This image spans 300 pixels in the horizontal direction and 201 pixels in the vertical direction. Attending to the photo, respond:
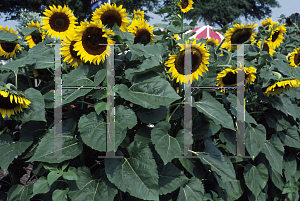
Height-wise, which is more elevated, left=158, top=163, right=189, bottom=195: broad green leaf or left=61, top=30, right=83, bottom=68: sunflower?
left=61, top=30, right=83, bottom=68: sunflower

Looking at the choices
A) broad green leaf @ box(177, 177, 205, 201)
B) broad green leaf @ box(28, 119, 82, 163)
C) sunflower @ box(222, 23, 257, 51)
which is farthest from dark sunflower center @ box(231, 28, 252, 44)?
broad green leaf @ box(28, 119, 82, 163)

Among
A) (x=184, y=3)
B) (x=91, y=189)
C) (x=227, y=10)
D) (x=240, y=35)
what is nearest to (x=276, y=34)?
(x=240, y=35)

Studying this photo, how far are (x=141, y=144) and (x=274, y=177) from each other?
139 cm

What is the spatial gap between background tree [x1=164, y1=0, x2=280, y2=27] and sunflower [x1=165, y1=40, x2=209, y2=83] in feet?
96.9

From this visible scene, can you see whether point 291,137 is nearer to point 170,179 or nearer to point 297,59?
point 297,59

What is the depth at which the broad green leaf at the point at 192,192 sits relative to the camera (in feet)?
5.21

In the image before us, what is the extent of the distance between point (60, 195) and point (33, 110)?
495 millimetres

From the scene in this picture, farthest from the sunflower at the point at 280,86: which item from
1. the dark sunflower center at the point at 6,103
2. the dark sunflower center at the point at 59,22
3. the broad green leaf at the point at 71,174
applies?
the dark sunflower center at the point at 6,103

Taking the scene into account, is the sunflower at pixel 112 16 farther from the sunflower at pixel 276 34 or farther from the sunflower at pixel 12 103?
the sunflower at pixel 276 34

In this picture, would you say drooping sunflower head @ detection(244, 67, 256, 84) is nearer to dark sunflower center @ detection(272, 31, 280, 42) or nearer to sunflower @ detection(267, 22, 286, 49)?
sunflower @ detection(267, 22, 286, 49)

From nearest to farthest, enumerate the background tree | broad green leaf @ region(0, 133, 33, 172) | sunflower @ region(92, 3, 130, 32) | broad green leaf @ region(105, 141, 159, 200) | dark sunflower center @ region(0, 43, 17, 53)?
broad green leaf @ region(105, 141, 159, 200), broad green leaf @ region(0, 133, 33, 172), sunflower @ region(92, 3, 130, 32), dark sunflower center @ region(0, 43, 17, 53), the background tree

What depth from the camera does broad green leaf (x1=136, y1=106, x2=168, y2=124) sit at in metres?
1.53

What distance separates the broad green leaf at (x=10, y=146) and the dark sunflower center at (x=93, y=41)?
648 mm

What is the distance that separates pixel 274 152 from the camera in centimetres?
205
